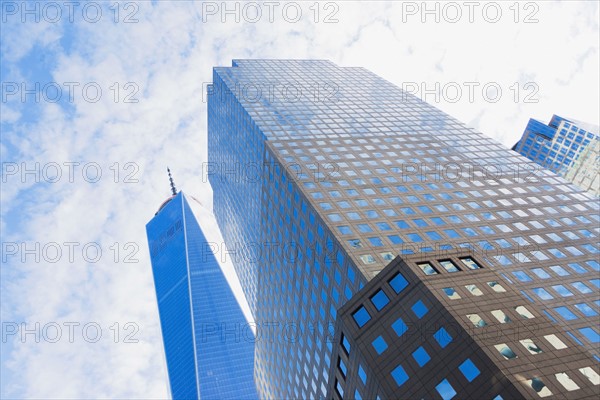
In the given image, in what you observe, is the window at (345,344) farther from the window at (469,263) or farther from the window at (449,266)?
the window at (469,263)

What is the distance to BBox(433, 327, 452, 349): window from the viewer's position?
2987 centimetres

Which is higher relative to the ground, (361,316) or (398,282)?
(398,282)

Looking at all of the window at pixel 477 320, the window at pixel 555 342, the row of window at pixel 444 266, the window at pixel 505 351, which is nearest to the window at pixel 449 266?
the row of window at pixel 444 266

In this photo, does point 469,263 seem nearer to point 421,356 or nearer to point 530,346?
point 530,346

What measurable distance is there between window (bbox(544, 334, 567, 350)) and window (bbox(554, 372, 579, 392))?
2.43 metres

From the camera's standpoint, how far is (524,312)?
3178 cm

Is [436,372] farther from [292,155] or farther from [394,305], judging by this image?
[292,155]

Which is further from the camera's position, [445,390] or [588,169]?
[588,169]

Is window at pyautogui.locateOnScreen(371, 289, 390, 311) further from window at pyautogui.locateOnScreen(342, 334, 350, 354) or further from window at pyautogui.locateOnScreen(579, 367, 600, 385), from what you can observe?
window at pyautogui.locateOnScreen(579, 367, 600, 385)

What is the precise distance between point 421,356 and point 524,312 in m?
7.92

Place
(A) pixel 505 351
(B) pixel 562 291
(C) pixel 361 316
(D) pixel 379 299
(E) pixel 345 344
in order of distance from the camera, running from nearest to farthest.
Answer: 1. (A) pixel 505 351
2. (D) pixel 379 299
3. (C) pixel 361 316
4. (E) pixel 345 344
5. (B) pixel 562 291

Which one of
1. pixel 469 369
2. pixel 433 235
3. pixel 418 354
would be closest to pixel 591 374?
pixel 469 369

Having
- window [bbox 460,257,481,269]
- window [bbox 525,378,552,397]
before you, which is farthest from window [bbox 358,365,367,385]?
window [bbox 525,378,552,397]

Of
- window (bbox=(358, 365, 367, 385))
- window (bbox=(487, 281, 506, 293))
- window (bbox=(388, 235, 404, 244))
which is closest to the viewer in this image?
window (bbox=(487, 281, 506, 293))
